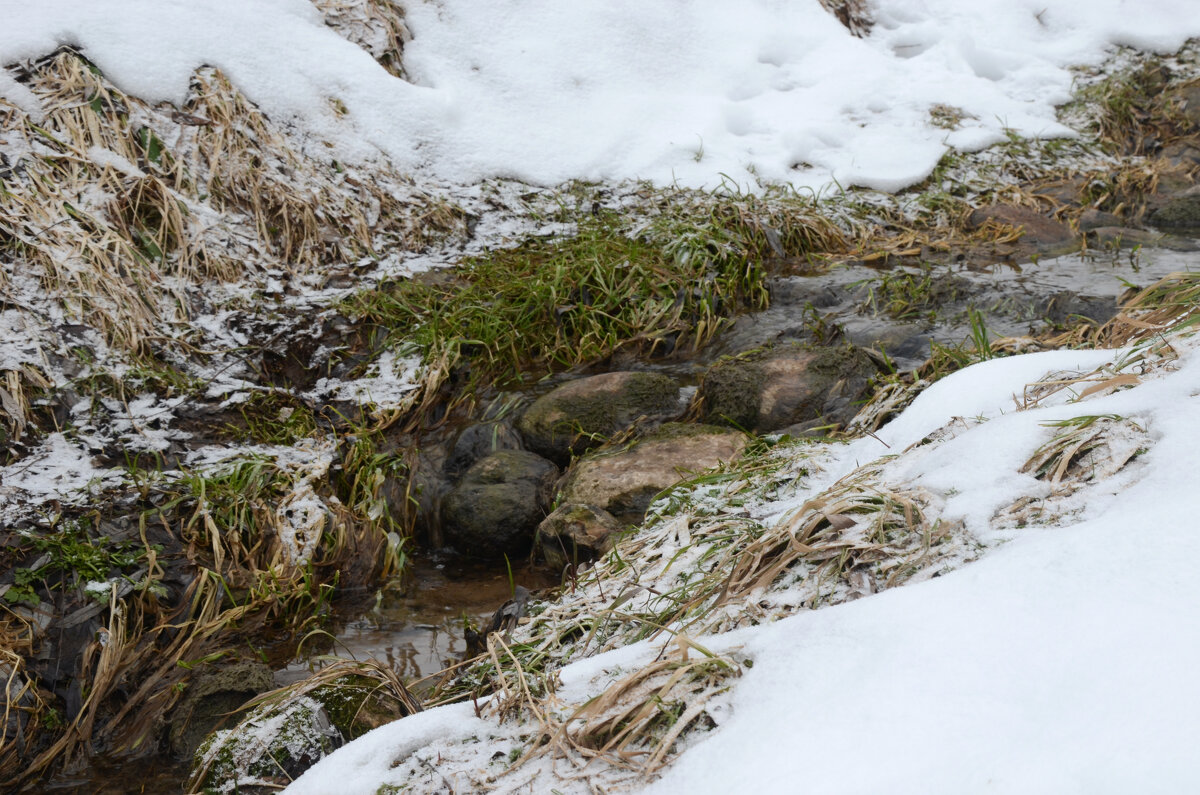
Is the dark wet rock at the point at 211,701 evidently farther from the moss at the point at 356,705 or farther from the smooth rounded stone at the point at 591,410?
the smooth rounded stone at the point at 591,410

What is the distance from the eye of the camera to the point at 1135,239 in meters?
5.04

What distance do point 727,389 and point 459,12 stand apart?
3993mm

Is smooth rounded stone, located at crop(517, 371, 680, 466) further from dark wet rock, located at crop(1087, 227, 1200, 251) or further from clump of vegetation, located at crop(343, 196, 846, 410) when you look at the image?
dark wet rock, located at crop(1087, 227, 1200, 251)

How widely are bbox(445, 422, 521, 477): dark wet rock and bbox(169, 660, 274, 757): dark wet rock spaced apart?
130 centimetres

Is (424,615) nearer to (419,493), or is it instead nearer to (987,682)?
(419,493)

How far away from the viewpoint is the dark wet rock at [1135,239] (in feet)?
16.1

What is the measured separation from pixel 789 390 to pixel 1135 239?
10.1 ft

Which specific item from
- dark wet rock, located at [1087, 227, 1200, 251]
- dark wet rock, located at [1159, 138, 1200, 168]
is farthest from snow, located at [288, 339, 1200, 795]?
dark wet rock, located at [1159, 138, 1200, 168]

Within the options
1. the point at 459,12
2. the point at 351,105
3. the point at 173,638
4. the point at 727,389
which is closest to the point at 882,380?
the point at 727,389

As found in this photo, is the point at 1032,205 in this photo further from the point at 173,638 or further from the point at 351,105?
the point at 173,638

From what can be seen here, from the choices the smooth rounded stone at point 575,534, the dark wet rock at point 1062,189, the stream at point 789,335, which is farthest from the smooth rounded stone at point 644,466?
the dark wet rock at point 1062,189

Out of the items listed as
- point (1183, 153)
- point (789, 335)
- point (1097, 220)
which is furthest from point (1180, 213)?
point (789, 335)

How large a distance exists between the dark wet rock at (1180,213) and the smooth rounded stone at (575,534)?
4695 mm

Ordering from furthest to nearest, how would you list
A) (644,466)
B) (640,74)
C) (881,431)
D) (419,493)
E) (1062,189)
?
(640,74) → (1062,189) → (419,493) → (644,466) → (881,431)
